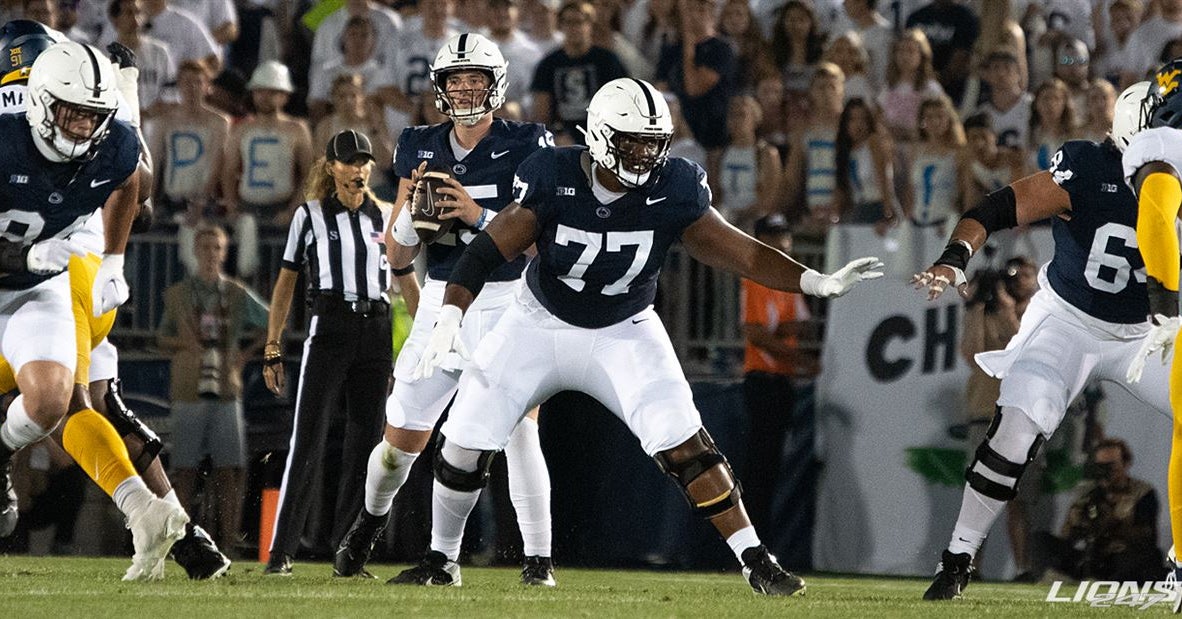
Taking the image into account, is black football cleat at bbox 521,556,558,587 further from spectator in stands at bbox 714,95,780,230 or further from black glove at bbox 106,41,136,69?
spectator in stands at bbox 714,95,780,230

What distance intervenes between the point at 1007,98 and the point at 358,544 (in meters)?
4.80

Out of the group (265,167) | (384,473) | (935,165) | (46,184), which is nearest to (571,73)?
(265,167)

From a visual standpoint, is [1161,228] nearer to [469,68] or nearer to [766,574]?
[766,574]

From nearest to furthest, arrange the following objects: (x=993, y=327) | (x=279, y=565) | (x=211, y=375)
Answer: (x=279, y=565)
(x=993, y=327)
(x=211, y=375)

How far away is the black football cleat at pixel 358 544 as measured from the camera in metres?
7.34

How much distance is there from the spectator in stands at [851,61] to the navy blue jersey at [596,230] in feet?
14.1

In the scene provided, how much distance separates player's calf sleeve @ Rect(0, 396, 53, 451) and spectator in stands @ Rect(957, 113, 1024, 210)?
16.7ft

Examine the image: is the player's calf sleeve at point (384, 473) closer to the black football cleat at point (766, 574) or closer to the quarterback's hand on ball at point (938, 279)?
the black football cleat at point (766, 574)

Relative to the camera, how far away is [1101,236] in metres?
6.57

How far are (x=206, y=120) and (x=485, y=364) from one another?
467 centimetres

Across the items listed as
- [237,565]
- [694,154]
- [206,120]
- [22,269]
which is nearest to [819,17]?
[694,154]

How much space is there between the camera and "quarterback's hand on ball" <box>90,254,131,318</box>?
670cm

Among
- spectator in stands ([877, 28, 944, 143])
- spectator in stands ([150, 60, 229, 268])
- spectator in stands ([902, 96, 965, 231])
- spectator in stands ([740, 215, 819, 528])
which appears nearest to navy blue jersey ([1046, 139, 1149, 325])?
spectator in stands ([740, 215, 819, 528])

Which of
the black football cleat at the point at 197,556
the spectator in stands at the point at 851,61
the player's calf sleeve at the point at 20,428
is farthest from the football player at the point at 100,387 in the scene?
the spectator in stands at the point at 851,61
